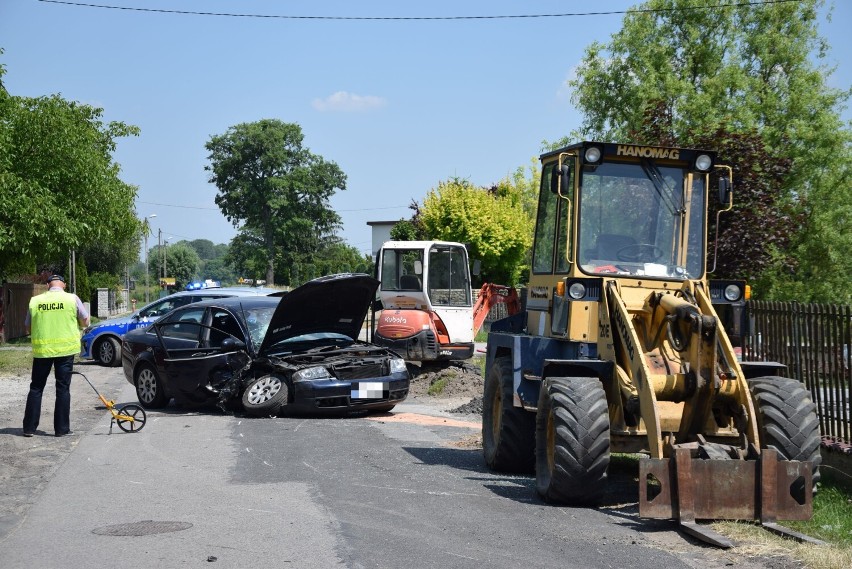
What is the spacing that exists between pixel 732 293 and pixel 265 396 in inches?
283

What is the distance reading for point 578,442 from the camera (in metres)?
7.88

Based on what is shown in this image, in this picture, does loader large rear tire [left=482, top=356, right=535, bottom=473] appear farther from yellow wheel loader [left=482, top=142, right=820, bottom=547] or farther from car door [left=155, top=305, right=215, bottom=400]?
car door [left=155, top=305, right=215, bottom=400]

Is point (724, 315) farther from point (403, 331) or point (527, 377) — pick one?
point (403, 331)

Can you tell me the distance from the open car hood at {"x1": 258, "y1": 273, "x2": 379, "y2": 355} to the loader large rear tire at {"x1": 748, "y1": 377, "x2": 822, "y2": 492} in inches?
291

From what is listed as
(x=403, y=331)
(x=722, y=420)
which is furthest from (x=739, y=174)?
(x=722, y=420)

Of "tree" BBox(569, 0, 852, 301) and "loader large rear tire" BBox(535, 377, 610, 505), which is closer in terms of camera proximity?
"loader large rear tire" BBox(535, 377, 610, 505)

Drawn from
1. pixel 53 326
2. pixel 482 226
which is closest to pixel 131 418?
pixel 53 326

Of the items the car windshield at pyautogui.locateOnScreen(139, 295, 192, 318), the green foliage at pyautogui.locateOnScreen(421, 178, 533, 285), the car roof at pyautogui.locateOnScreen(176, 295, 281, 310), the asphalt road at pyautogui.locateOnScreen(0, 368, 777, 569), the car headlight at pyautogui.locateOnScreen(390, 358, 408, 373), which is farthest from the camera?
the green foliage at pyautogui.locateOnScreen(421, 178, 533, 285)

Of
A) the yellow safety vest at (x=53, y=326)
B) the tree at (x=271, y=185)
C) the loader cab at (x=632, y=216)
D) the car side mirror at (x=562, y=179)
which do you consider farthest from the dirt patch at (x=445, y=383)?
the tree at (x=271, y=185)

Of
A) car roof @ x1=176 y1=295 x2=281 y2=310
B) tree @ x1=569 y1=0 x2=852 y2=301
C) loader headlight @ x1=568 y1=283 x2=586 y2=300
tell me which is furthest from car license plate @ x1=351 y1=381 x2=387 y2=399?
tree @ x1=569 y1=0 x2=852 y2=301

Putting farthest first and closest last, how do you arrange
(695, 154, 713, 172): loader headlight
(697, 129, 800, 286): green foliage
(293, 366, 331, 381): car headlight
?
(697, 129, 800, 286): green foliage
(293, 366, 331, 381): car headlight
(695, 154, 713, 172): loader headlight

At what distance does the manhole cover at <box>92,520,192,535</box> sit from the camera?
733 centimetres

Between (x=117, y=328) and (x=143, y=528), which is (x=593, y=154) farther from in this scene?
(x=117, y=328)

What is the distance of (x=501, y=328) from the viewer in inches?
460
